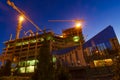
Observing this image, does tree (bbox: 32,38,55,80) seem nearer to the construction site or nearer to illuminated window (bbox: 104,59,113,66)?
illuminated window (bbox: 104,59,113,66)

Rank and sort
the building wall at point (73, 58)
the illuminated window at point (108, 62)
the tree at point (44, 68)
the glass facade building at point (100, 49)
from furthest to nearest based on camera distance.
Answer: the building wall at point (73, 58) → the glass facade building at point (100, 49) → the illuminated window at point (108, 62) → the tree at point (44, 68)

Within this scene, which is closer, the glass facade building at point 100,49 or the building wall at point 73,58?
the glass facade building at point 100,49

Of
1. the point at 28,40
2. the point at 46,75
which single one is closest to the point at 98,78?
the point at 46,75

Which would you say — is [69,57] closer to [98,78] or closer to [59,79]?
[98,78]

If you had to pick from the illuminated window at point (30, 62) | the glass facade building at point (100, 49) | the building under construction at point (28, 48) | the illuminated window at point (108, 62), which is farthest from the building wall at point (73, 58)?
the illuminated window at point (30, 62)

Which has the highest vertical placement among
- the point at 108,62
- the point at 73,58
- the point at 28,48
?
the point at 28,48

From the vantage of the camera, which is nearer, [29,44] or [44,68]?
[44,68]

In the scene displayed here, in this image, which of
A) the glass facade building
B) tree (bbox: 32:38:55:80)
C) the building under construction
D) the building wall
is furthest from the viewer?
the building under construction

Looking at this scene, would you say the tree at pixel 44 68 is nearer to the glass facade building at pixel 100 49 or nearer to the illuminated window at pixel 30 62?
the glass facade building at pixel 100 49

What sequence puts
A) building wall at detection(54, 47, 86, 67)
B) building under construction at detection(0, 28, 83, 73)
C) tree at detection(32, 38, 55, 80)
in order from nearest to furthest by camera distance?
tree at detection(32, 38, 55, 80) < building wall at detection(54, 47, 86, 67) < building under construction at detection(0, 28, 83, 73)

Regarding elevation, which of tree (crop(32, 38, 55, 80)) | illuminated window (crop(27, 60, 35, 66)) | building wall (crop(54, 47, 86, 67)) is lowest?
tree (crop(32, 38, 55, 80))

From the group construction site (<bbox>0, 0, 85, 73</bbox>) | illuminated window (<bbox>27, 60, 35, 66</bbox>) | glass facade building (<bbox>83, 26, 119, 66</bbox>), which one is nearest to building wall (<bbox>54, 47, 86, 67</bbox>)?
glass facade building (<bbox>83, 26, 119, 66</bbox>)

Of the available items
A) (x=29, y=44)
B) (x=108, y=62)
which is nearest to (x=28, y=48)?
(x=29, y=44)

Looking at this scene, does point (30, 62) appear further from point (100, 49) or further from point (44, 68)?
point (44, 68)
